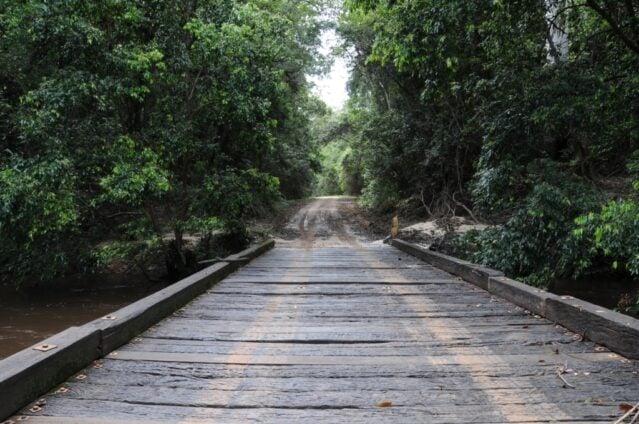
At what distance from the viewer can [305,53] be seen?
69.4ft

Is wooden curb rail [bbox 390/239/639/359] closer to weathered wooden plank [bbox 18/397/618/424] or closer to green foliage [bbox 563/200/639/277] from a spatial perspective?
weathered wooden plank [bbox 18/397/618/424]

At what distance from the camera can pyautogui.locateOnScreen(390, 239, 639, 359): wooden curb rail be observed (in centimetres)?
318

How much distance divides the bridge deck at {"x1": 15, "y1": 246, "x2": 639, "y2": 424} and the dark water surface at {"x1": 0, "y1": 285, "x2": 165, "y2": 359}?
5.71m

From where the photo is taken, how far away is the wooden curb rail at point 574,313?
3178 mm

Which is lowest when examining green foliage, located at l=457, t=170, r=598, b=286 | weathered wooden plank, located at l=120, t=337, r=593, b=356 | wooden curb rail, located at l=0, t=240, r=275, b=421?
weathered wooden plank, located at l=120, t=337, r=593, b=356

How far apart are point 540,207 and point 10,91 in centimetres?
1179

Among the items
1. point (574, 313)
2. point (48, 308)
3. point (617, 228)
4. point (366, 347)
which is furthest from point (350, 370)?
point (48, 308)

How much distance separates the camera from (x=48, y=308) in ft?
35.6

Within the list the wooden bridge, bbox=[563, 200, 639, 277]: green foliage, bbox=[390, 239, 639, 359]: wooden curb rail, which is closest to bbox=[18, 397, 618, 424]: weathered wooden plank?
the wooden bridge

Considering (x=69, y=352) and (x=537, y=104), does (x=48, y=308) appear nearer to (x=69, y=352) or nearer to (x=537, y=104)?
(x=69, y=352)

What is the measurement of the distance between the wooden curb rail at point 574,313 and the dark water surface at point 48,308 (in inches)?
297

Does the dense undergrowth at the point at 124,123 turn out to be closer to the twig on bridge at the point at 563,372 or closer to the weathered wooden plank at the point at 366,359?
the weathered wooden plank at the point at 366,359

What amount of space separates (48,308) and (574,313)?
11290 millimetres

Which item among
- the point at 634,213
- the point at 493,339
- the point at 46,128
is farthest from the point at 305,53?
the point at 493,339
